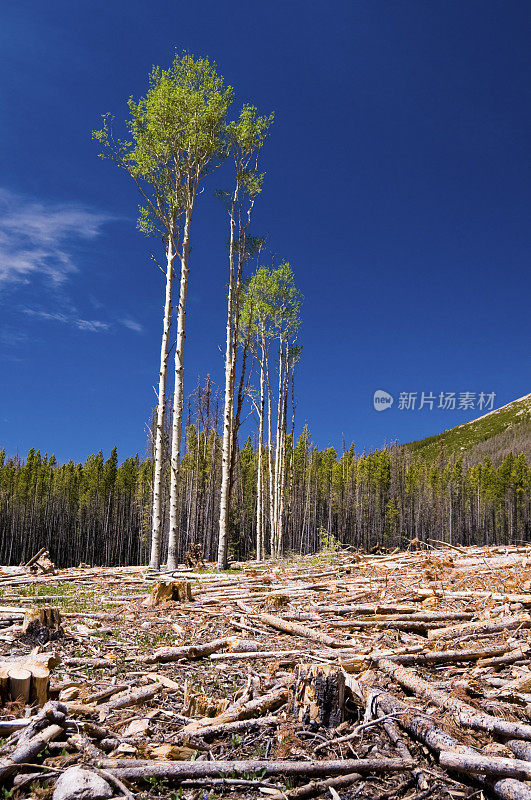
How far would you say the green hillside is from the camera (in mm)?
129000

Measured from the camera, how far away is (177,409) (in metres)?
15.7

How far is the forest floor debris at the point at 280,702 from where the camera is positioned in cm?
287

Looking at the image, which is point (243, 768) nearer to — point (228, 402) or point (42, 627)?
point (42, 627)

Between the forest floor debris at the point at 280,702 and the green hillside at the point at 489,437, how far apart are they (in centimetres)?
11934

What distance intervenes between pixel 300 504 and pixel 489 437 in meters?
126

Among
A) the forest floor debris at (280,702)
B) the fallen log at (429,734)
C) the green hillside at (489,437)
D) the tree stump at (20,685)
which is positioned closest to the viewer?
the fallen log at (429,734)

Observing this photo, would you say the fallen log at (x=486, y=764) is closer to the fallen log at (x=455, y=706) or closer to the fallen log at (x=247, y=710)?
the fallen log at (x=455, y=706)

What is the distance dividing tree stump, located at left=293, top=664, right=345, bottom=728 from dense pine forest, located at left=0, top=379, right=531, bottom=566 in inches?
1630

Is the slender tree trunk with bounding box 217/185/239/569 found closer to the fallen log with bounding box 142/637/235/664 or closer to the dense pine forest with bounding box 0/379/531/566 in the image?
the fallen log with bounding box 142/637/235/664

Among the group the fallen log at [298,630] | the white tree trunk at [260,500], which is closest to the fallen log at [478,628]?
the fallen log at [298,630]

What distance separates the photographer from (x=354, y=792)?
109 inches

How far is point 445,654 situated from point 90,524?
2380 inches

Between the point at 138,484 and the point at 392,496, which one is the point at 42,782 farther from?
the point at 392,496

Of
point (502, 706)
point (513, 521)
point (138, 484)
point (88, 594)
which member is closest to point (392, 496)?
point (513, 521)
